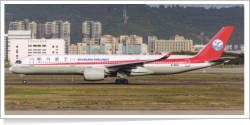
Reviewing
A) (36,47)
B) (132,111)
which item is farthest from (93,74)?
(36,47)

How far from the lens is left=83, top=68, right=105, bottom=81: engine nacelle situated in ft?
124

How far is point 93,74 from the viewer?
124 ft

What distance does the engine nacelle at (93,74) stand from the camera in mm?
37750

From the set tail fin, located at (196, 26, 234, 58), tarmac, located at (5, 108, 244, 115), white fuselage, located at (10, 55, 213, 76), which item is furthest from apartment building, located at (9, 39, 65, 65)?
tarmac, located at (5, 108, 244, 115)

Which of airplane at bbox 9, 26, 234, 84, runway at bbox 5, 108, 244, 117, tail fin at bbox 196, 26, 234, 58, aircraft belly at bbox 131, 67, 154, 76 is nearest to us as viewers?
runway at bbox 5, 108, 244, 117

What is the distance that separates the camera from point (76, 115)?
20172 mm

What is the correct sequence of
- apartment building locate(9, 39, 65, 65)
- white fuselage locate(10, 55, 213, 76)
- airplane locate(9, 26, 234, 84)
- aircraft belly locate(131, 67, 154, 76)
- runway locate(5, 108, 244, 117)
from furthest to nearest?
apartment building locate(9, 39, 65, 65), aircraft belly locate(131, 67, 154, 76), white fuselage locate(10, 55, 213, 76), airplane locate(9, 26, 234, 84), runway locate(5, 108, 244, 117)

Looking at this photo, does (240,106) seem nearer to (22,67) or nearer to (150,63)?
(150,63)

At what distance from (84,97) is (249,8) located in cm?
1394

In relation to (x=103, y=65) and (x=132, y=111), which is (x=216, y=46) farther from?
(x=132, y=111)

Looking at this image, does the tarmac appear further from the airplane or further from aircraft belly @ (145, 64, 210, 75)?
aircraft belly @ (145, 64, 210, 75)

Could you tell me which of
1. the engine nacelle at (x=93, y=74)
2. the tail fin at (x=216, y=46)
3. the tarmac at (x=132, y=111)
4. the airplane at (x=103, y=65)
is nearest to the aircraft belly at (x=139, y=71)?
the airplane at (x=103, y=65)

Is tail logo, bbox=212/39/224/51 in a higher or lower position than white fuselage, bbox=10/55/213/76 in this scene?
higher

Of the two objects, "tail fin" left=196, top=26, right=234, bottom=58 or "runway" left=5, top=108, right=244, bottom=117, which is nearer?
"runway" left=5, top=108, right=244, bottom=117
